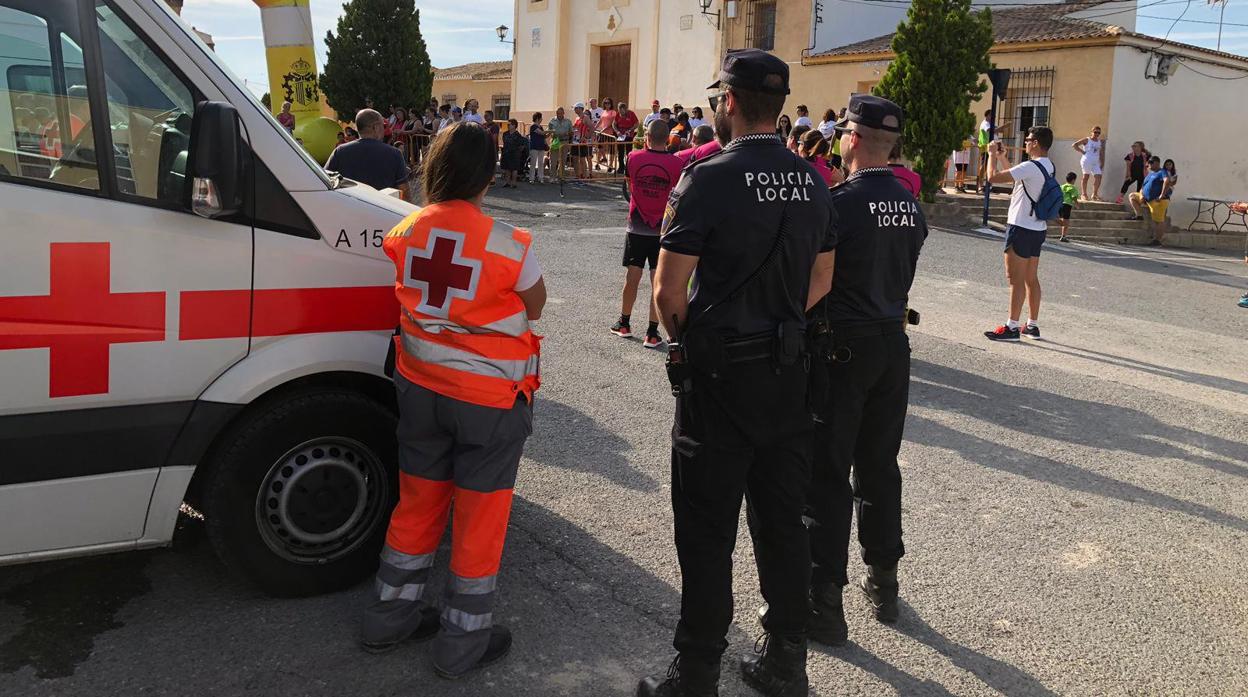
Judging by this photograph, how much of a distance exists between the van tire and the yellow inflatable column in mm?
5313

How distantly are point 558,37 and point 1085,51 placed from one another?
18.4 metres

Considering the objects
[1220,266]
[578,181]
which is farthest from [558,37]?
[1220,266]

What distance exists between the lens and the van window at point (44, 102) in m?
3.17

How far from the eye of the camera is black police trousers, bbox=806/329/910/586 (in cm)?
367

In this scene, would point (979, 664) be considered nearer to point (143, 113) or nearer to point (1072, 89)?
point (143, 113)

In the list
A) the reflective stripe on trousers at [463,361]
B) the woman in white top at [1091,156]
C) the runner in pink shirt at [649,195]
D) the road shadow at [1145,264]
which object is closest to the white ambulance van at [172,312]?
the reflective stripe on trousers at [463,361]

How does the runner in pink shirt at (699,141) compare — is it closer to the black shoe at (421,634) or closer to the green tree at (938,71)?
the black shoe at (421,634)

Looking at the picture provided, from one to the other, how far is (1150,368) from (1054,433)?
2637mm

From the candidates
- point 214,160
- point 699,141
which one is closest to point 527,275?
point 214,160

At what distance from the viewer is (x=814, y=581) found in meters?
3.71

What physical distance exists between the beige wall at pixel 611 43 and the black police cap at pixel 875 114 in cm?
2738

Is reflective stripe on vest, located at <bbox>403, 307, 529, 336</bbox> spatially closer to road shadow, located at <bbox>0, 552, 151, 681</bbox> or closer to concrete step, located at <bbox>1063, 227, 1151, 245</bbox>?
road shadow, located at <bbox>0, 552, 151, 681</bbox>

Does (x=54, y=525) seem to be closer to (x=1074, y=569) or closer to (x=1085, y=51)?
(x=1074, y=569)

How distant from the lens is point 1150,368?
334 inches
